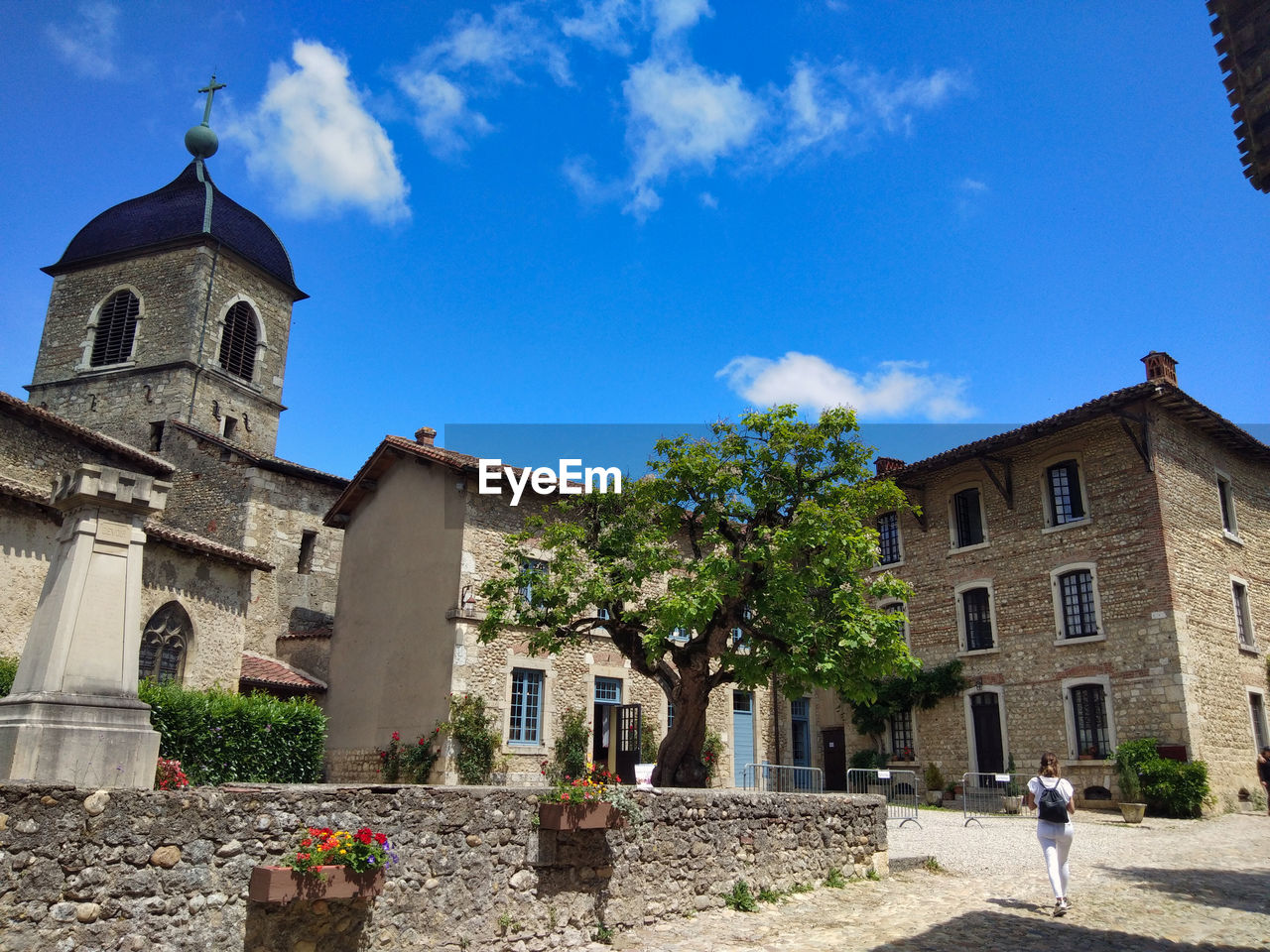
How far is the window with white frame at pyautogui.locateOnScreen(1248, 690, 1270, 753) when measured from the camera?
837 inches

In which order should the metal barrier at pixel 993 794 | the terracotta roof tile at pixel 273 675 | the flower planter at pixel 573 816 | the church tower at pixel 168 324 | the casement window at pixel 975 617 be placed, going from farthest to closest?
the church tower at pixel 168 324, the casement window at pixel 975 617, the terracotta roof tile at pixel 273 675, the metal barrier at pixel 993 794, the flower planter at pixel 573 816

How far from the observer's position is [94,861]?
5480 millimetres

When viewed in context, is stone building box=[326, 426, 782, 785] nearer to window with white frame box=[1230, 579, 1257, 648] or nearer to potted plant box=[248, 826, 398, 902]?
potted plant box=[248, 826, 398, 902]

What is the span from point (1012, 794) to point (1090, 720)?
2.48m

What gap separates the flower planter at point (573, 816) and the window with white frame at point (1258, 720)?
1978 centimetres

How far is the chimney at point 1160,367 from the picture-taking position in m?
21.1

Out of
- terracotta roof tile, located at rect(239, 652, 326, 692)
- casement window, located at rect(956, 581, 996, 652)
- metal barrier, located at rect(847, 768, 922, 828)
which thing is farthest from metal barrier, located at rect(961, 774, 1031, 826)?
terracotta roof tile, located at rect(239, 652, 326, 692)

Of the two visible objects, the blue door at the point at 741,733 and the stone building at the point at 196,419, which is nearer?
the stone building at the point at 196,419

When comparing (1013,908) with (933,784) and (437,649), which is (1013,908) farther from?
(933,784)

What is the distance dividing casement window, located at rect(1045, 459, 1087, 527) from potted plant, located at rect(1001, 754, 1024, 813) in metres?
5.89

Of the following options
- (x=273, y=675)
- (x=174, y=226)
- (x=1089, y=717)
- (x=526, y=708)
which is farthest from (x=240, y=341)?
(x=1089, y=717)

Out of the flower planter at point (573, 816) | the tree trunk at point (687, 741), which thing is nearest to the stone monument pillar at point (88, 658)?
the flower planter at point (573, 816)

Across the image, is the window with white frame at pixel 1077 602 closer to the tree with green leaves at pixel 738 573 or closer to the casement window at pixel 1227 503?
the casement window at pixel 1227 503

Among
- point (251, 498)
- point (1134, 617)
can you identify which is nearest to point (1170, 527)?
point (1134, 617)
